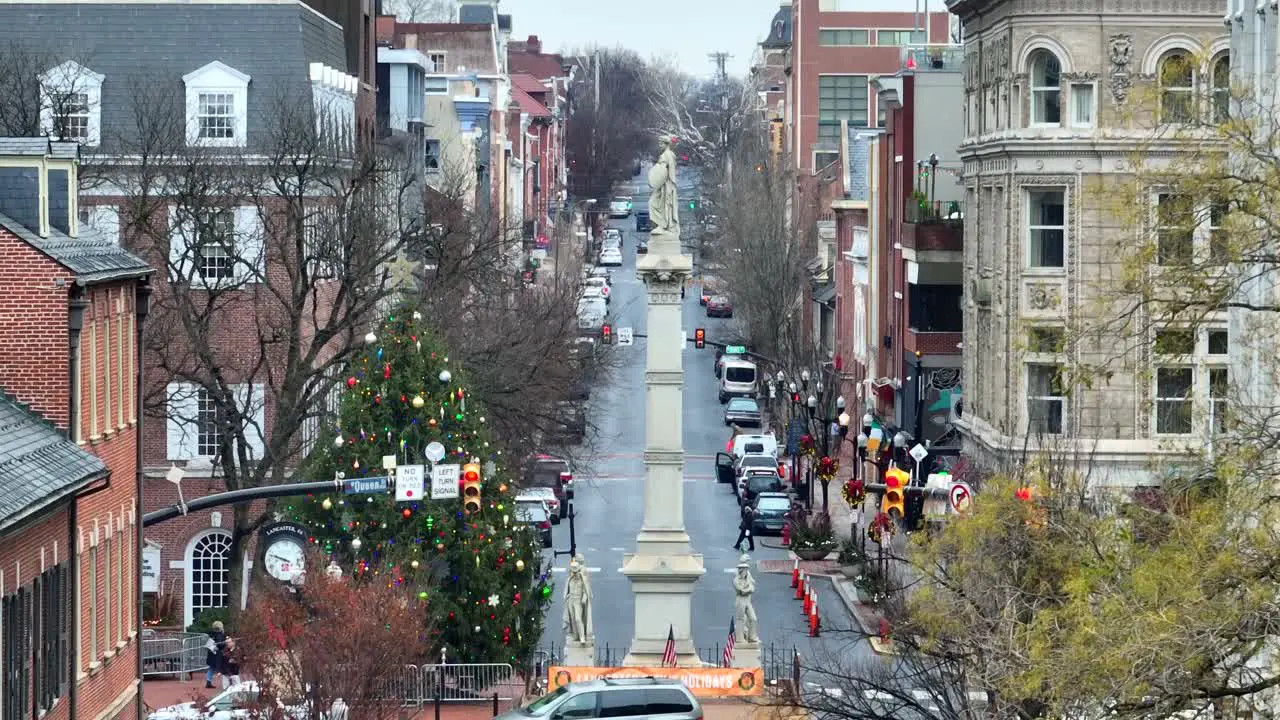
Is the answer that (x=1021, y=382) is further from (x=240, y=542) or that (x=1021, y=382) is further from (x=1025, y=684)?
(x=1025, y=684)

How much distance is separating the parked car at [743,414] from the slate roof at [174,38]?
126 feet

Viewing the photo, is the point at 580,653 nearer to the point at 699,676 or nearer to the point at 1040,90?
the point at 699,676

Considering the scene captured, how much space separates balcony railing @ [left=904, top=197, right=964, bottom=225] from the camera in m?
72.1

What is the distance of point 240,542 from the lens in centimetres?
5116

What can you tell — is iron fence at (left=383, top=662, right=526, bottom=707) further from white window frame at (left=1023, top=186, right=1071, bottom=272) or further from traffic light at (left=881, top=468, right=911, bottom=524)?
white window frame at (left=1023, top=186, right=1071, bottom=272)

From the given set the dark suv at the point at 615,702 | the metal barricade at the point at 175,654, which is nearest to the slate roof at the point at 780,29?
the metal barricade at the point at 175,654

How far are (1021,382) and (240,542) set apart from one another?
16.6 m

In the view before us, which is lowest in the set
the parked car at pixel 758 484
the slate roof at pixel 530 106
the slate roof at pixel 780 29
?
the parked car at pixel 758 484

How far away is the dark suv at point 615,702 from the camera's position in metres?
36.6

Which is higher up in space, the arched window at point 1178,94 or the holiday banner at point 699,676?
the arched window at point 1178,94

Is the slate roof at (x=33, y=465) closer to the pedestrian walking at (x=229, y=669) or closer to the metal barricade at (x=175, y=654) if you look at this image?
the pedestrian walking at (x=229, y=669)

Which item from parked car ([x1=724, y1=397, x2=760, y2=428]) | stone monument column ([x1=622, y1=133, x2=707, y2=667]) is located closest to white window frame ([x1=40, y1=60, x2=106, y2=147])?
stone monument column ([x1=622, y1=133, x2=707, y2=667])

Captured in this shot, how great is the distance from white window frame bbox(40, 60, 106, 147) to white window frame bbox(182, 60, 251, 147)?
205 cm

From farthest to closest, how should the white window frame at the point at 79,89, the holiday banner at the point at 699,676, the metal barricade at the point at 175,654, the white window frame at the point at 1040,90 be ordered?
1. the white window frame at the point at 79,89
2. the white window frame at the point at 1040,90
3. the metal barricade at the point at 175,654
4. the holiday banner at the point at 699,676
